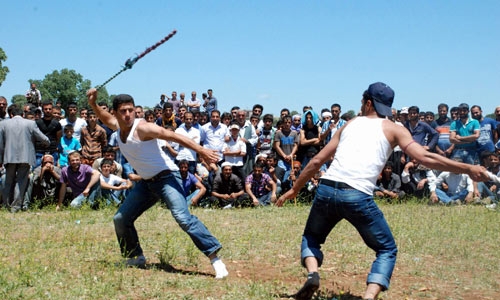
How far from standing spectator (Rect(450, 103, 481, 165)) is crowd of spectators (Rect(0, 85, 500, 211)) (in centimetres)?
2

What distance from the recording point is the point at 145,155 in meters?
6.23

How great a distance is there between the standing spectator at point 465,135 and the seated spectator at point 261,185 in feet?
14.3

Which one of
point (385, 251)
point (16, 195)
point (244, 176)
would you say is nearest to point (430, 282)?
point (385, 251)

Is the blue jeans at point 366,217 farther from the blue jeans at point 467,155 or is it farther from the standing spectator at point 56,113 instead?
the blue jeans at point 467,155

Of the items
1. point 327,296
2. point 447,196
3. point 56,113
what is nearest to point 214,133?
point 56,113

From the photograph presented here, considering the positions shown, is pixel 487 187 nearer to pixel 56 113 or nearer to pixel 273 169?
pixel 273 169

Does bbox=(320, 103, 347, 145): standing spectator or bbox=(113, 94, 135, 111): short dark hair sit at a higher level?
bbox=(113, 94, 135, 111): short dark hair

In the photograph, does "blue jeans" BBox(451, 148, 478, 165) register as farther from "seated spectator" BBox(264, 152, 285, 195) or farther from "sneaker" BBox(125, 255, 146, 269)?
"sneaker" BBox(125, 255, 146, 269)

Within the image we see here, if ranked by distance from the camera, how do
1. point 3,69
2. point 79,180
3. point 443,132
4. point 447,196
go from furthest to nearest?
point 3,69 → point 443,132 → point 447,196 → point 79,180

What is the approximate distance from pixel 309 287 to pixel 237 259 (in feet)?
7.56

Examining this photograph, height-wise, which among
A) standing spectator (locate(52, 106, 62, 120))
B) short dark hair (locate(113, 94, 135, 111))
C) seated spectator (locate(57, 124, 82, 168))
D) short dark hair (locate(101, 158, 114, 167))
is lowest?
short dark hair (locate(101, 158, 114, 167))

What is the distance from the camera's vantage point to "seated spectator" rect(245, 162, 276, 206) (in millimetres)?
12586

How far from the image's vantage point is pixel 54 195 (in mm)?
11969

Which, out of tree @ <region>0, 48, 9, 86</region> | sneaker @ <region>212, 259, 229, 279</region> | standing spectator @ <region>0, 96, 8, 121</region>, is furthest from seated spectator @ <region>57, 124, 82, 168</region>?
tree @ <region>0, 48, 9, 86</region>
